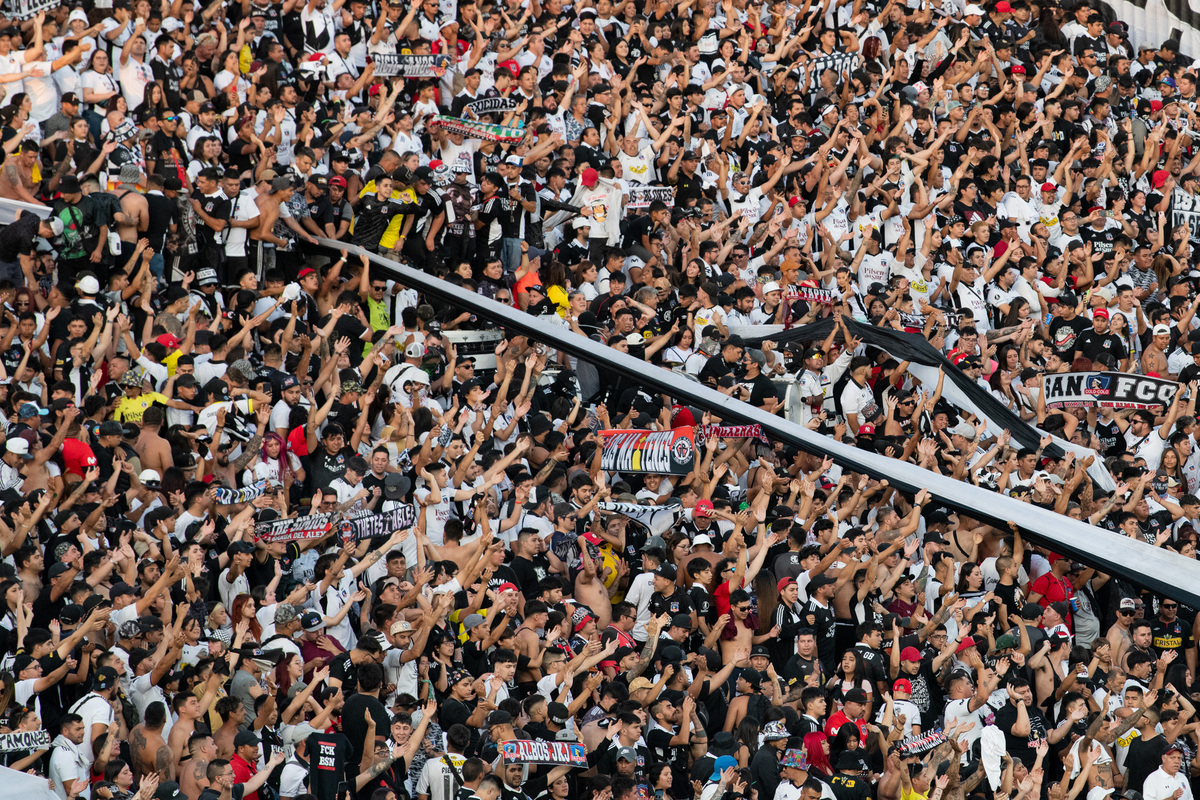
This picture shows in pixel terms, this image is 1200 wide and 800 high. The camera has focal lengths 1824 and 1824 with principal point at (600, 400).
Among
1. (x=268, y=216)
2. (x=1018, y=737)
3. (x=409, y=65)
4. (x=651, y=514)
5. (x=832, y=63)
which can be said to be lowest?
(x=1018, y=737)

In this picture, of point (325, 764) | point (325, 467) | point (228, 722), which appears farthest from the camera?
point (325, 467)

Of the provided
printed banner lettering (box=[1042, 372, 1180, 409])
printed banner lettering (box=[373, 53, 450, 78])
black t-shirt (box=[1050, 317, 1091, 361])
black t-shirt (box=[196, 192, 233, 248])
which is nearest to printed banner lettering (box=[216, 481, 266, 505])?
black t-shirt (box=[196, 192, 233, 248])

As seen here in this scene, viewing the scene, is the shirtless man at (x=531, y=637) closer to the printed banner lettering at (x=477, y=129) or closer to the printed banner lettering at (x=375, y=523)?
the printed banner lettering at (x=375, y=523)

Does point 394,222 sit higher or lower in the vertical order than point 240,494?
higher

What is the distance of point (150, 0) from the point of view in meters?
17.3

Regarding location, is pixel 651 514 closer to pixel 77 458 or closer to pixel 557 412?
pixel 557 412

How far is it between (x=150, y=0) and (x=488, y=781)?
9662 mm

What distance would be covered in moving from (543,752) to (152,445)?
4.02m

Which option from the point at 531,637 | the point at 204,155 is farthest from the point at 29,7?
the point at 531,637

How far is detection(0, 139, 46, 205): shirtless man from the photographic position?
48.6 feet

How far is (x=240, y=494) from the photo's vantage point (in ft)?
42.0

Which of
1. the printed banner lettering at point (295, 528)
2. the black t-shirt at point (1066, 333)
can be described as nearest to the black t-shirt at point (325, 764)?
the printed banner lettering at point (295, 528)

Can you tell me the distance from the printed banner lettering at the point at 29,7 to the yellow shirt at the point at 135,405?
4952mm

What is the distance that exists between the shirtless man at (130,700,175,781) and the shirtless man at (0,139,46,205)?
18.8 feet
